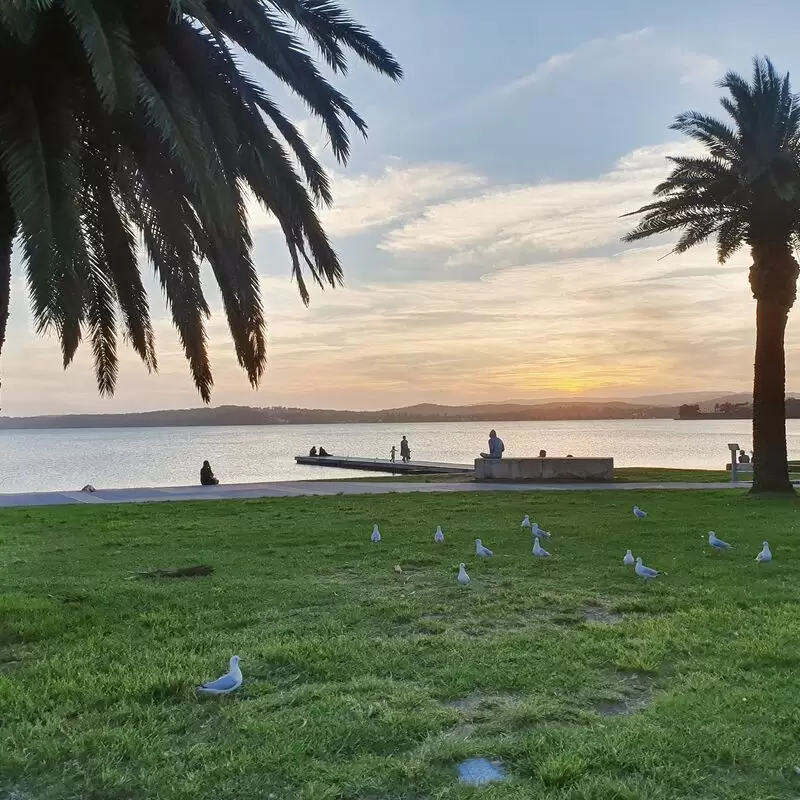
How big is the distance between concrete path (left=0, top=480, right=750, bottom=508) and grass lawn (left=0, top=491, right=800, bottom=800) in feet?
29.7

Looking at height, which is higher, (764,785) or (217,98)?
(217,98)

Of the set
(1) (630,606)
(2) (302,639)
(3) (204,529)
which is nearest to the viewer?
(2) (302,639)

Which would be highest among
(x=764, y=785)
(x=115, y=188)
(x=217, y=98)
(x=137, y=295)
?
(x=217, y=98)

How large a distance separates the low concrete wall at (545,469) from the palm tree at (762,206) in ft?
17.7

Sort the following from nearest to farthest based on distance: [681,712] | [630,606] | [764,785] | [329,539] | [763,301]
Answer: [764,785], [681,712], [630,606], [329,539], [763,301]

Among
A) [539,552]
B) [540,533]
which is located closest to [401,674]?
[539,552]

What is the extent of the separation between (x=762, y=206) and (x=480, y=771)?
16.7m

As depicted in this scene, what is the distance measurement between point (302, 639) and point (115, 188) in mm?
5168

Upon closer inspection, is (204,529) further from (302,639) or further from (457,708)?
(457,708)

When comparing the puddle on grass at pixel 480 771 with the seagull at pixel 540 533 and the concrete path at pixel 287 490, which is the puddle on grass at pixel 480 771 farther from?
the concrete path at pixel 287 490

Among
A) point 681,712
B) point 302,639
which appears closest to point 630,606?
point 681,712

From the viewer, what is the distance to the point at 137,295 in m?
9.07

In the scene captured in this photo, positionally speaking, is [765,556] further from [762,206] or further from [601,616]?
[762,206]

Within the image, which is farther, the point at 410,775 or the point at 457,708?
the point at 457,708
